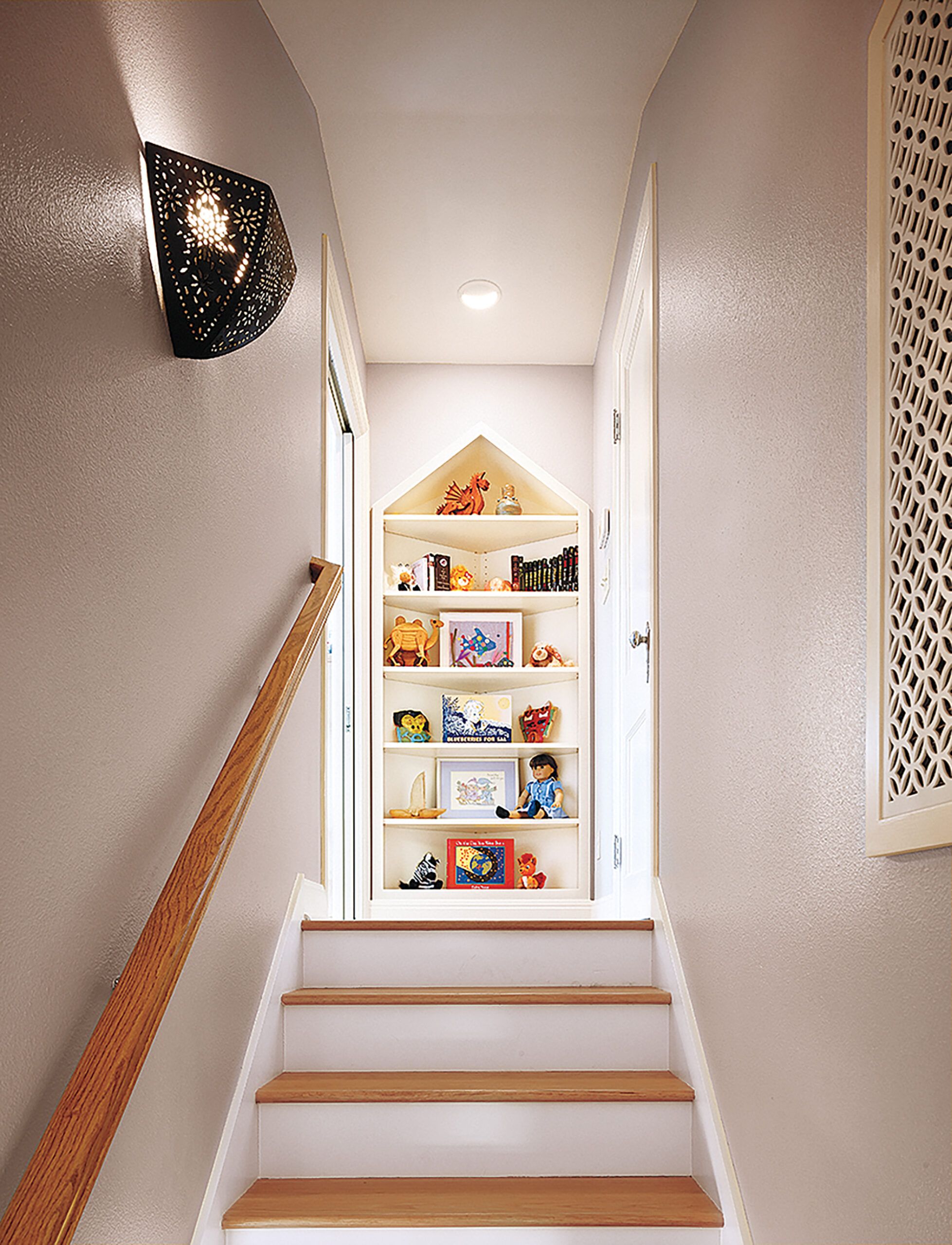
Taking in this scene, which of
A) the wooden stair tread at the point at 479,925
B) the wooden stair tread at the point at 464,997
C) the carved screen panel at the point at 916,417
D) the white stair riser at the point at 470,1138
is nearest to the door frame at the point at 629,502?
the wooden stair tread at the point at 479,925

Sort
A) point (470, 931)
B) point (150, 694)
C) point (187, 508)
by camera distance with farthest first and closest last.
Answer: point (470, 931) < point (187, 508) < point (150, 694)

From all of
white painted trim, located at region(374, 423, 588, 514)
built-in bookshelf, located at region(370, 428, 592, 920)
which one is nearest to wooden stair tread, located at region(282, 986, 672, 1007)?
built-in bookshelf, located at region(370, 428, 592, 920)

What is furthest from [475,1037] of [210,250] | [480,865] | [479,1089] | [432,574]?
[432,574]

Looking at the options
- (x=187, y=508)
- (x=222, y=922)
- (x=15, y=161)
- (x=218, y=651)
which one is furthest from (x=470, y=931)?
(x=15, y=161)

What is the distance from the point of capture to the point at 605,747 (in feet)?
14.1

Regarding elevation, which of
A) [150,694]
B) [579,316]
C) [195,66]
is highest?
[579,316]

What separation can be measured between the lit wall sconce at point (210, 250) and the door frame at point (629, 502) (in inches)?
51.6

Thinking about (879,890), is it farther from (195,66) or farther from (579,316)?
(579,316)

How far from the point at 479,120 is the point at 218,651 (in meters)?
1.89

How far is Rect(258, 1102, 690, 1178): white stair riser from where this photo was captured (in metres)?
2.23

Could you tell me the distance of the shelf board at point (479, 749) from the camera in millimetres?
4691

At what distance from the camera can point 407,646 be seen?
479 cm

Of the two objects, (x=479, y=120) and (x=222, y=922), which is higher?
(x=479, y=120)

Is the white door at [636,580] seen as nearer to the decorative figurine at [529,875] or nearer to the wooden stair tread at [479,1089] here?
the wooden stair tread at [479,1089]
